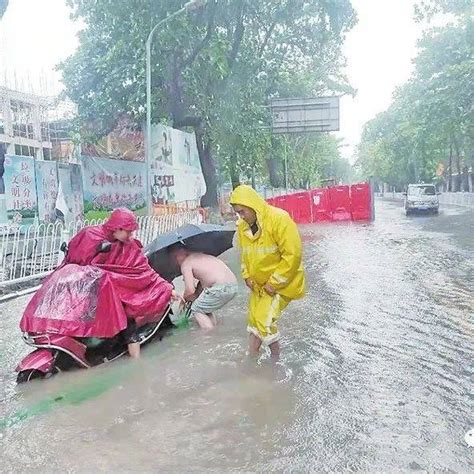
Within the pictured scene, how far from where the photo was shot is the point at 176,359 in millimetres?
5203

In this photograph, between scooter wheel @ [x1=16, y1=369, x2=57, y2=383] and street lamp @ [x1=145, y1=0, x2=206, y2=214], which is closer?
scooter wheel @ [x1=16, y1=369, x2=57, y2=383]

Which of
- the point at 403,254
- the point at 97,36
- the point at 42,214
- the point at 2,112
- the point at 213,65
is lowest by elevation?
the point at 403,254

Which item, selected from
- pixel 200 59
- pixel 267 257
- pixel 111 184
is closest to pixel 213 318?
pixel 267 257

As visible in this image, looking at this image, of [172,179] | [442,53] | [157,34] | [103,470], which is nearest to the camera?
[103,470]

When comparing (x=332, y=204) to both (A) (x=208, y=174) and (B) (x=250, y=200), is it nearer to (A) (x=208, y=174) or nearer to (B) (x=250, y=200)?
(A) (x=208, y=174)

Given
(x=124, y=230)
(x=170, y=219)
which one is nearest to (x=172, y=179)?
(x=170, y=219)

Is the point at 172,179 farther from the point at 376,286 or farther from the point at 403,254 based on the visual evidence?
the point at 376,286

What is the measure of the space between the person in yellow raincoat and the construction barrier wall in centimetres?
2077

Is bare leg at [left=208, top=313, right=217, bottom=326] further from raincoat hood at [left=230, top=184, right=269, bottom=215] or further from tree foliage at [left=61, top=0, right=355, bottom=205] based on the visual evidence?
tree foliage at [left=61, top=0, right=355, bottom=205]

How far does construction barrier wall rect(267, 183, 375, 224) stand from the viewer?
2539cm

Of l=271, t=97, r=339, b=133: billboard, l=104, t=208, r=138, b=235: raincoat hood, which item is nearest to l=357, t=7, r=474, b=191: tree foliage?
l=271, t=97, r=339, b=133: billboard

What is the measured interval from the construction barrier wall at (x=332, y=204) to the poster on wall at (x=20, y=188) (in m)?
14.8

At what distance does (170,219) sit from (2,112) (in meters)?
6.95

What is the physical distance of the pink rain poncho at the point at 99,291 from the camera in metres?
4.63
